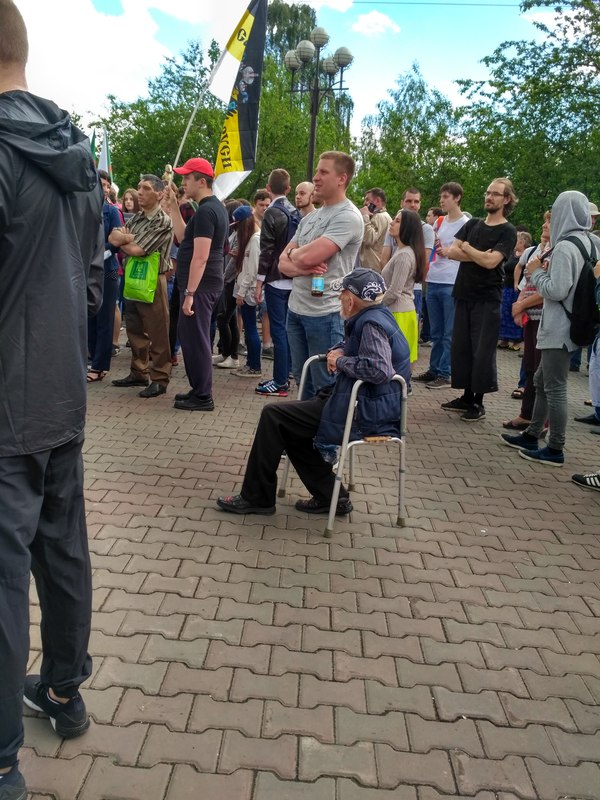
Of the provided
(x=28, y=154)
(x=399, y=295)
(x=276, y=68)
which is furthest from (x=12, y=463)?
(x=276, y=68)

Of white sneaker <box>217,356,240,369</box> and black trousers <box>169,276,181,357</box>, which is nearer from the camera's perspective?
black trousers <box>169,276,181,357</box>

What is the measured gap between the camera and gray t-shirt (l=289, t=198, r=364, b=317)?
4922 mm

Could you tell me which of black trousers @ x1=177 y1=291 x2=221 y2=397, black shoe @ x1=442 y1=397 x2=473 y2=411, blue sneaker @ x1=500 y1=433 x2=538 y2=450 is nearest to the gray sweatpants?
blue sneaker @ x1=500 y1=433 x2=538 y2=450

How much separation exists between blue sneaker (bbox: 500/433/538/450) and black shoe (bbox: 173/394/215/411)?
2780mm

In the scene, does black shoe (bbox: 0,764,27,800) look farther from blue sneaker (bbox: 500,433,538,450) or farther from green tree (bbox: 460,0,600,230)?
green tree (bbox: 460,0,600,230)

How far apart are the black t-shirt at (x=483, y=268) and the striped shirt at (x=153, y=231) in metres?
2.83

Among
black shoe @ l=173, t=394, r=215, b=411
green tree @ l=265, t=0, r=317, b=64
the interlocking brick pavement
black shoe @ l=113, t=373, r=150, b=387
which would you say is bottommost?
the interlocking brick pavement

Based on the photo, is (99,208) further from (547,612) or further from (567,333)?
(567,333)

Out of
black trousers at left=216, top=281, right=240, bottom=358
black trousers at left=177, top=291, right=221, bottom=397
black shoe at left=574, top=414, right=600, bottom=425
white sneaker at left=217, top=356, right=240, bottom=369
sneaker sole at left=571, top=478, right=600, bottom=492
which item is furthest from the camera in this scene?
white sneaker at left=217, top=356, right=240, bottom=369

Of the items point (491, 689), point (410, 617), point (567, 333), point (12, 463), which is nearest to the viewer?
point (12, 463)

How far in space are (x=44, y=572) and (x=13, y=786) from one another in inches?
23.7

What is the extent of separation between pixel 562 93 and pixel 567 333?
54.0 ft

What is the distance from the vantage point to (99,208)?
2.29m

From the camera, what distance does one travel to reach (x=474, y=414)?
24.3 ft
